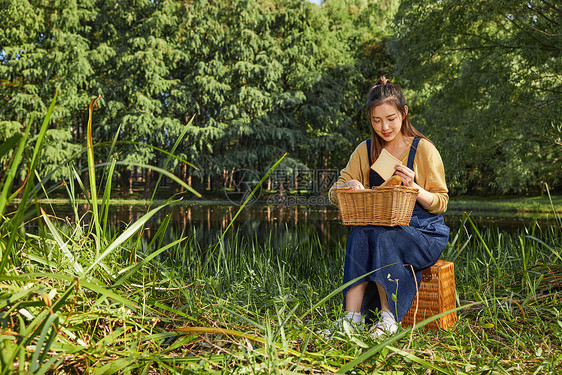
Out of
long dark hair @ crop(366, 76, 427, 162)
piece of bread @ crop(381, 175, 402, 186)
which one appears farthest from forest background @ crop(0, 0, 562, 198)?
piece of bread @ crop(381, 175, 402, 186)

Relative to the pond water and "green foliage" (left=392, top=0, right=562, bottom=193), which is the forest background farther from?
the pond water

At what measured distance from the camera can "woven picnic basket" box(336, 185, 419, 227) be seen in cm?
198

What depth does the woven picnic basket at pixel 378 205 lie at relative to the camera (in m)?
1.98

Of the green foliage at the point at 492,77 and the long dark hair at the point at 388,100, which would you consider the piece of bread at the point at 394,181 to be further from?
the green foliage at the point at 492,77

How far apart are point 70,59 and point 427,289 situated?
17.2 meters

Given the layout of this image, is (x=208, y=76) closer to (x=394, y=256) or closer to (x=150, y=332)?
→ (x=394, y=256)

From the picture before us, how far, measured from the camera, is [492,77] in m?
8.14

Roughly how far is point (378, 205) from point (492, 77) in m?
7.27

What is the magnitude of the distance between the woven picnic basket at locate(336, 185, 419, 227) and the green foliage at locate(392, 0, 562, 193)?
5654mm

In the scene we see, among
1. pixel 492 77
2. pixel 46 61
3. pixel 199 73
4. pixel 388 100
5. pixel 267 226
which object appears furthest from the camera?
pixel 199 73

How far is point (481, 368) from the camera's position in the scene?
1.43 meters

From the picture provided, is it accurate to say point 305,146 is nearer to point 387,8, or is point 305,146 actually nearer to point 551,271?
point 387,8

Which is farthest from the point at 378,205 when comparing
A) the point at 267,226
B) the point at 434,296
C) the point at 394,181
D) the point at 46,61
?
the point at 46,61

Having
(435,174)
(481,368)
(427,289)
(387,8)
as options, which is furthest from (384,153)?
(387,8)
